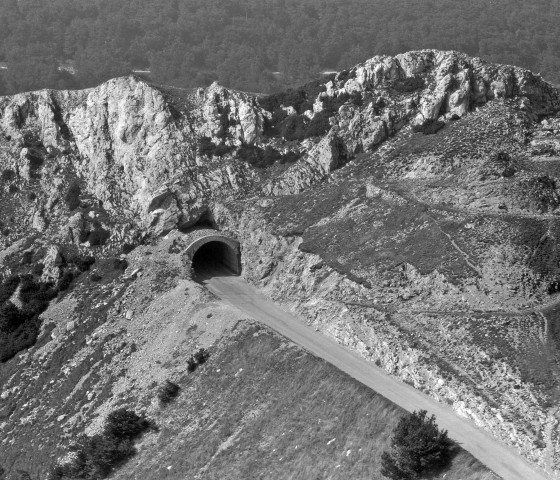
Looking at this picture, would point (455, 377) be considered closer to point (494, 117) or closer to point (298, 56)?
point (494, 117)

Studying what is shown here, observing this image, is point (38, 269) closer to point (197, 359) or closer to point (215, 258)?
point (215, 258)

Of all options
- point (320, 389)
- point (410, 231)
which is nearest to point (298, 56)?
point (410, 231)

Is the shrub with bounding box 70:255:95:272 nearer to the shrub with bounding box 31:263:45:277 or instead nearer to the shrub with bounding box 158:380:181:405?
the shrub with bounding box 31:263:45:277

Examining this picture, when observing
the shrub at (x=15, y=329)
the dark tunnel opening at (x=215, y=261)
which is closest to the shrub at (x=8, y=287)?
the shrub at (x=15, y=329)

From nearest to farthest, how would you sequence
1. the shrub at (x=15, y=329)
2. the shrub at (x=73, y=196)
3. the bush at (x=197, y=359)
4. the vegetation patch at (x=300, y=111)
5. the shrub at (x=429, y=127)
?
the bush at (x=197, y=359)
the shrub at (x=15, y=329)
the shrub at (x=429, y=127)
the shrub at (x=73, y=196)
the vegetation patch at (x=300, y=111)

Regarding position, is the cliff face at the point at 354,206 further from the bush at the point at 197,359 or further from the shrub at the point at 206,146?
the bush at the point at 197,359
